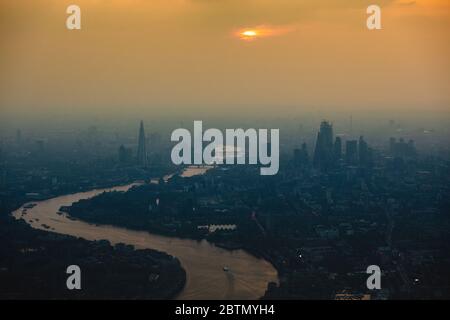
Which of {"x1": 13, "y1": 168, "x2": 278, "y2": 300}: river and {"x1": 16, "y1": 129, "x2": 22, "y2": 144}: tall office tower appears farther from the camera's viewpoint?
{"x1": 16, "y1": 129, "x2": 22, "y2": 144}: tall office tower

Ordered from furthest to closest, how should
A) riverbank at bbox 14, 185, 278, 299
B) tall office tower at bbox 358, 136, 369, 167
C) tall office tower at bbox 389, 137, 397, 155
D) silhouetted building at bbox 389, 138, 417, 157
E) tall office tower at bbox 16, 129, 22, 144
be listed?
tall office tower at bbox 16, 129, 22, 144 → tall office tower at bbox 389, 137, 397, 155 → silhouetted building at bbox 389, 138, 417, 157 → tall office tower at bbox 358, 136, 369, 167 → riverbank at bbox 14, 185, 278, 299

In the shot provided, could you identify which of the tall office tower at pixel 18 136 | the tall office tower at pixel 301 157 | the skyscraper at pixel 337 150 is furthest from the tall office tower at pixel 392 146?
A: the tall office tower at pixel 18 136

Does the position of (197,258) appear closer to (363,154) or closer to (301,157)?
(301,157)

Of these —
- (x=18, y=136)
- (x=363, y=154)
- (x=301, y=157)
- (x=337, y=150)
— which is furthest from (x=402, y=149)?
(x=18, y=136)

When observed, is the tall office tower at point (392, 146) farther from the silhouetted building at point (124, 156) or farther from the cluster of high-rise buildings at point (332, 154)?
Result: the silhouetted building at point (124, 156)

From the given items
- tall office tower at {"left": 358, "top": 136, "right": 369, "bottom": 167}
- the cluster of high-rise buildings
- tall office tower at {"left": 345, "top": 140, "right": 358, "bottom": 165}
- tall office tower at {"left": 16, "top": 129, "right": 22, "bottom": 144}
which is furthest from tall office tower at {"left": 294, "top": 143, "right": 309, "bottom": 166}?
tall office tower at {"left": 16, "top": 129, "right": 22, "bottom": 144}

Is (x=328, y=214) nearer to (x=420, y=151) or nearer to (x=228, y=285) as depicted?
(x=228, y=285)

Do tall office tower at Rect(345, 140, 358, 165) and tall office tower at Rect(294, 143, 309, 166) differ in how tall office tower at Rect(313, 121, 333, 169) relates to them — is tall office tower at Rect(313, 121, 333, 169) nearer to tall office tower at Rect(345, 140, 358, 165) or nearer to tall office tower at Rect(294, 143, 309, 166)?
tall office tower at Rect(294, 143, 309, 166)
